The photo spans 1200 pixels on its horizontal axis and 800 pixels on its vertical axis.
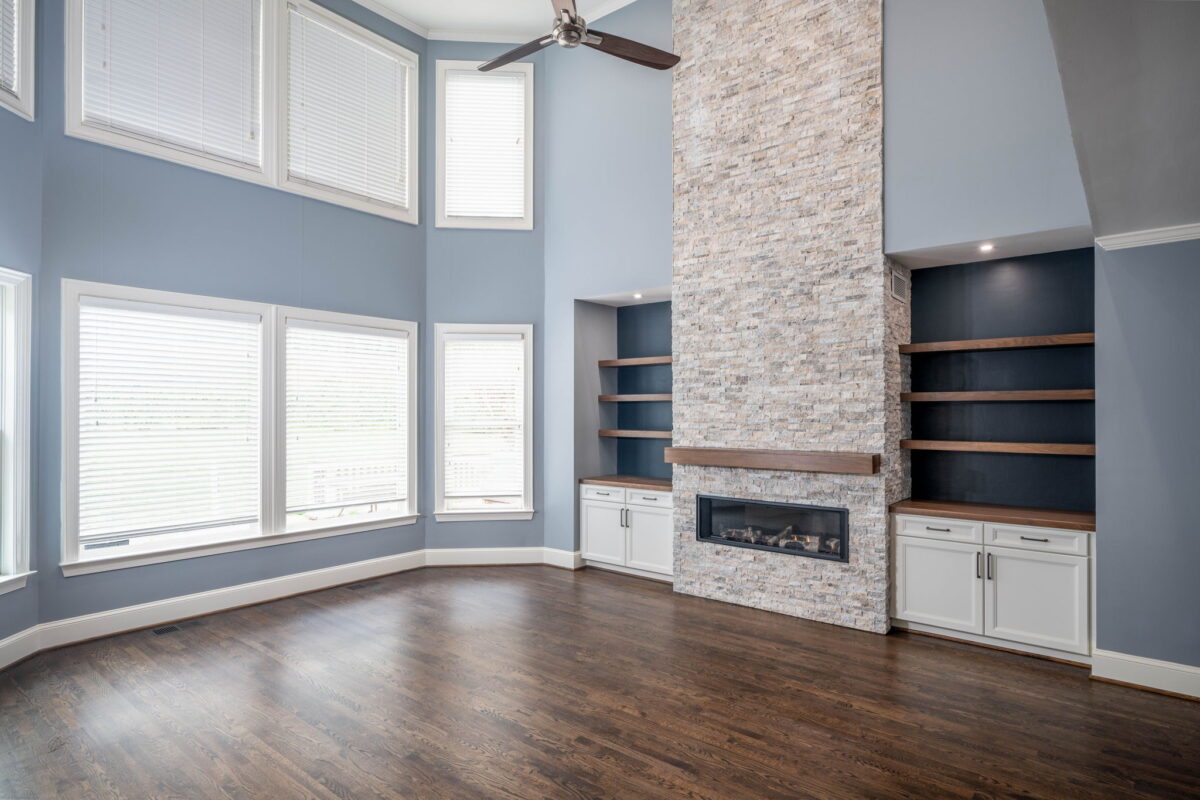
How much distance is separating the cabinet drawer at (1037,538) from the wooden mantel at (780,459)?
74 centimetres

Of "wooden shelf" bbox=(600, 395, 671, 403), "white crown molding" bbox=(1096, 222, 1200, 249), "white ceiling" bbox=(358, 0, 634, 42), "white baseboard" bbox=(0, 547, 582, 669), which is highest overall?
"white ceiling" bbox=(358, 0, 634, 42)

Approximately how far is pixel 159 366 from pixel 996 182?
17.8ft

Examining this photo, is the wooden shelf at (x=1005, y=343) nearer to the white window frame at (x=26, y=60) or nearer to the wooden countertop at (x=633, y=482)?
the wooden countertop at (x=633, y=482)

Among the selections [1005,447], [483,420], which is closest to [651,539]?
[483,420]

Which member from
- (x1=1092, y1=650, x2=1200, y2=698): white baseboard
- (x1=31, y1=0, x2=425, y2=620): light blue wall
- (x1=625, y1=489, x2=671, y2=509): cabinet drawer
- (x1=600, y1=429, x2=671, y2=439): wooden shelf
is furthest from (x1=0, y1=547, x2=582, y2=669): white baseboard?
(x1=1092, y1=650, x2=1200, y2=698): white baseboard

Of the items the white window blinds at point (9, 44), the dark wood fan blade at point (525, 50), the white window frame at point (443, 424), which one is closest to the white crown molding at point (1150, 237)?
the dark wood fan blade at point (525, 50)

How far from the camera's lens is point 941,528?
165 inches

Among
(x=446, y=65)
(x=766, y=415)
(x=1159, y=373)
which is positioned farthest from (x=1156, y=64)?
(x=446, y=65)

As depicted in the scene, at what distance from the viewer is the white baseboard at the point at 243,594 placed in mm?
4027

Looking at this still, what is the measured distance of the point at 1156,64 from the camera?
174cm

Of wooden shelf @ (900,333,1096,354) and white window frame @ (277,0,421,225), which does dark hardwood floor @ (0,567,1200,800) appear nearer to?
wooden shelf @ (900,333,1096,354)

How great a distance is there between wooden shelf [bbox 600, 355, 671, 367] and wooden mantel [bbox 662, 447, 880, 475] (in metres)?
0.90

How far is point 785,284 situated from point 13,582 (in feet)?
16.6

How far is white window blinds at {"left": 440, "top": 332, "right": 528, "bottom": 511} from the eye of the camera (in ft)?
20.4
